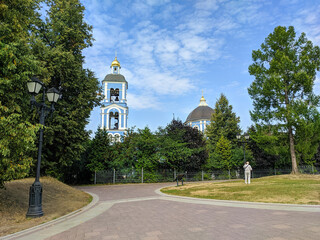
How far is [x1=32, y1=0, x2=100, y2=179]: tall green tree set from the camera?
14750 millimetres

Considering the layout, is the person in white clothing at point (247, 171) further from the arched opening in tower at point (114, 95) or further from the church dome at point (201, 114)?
the church dome at point (201, 114)

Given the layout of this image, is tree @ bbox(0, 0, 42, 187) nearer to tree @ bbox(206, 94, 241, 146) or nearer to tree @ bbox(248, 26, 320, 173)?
tree @ bbox(248, 26, 320, 173)

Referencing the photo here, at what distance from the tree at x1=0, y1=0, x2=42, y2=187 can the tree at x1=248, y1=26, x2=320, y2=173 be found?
21.3 metres

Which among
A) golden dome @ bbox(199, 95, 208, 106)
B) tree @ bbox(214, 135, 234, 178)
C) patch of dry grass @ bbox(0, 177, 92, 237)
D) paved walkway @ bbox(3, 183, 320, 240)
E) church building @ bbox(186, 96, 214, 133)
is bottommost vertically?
patch of dry grass @ bbox(0, 177, 92, 237)

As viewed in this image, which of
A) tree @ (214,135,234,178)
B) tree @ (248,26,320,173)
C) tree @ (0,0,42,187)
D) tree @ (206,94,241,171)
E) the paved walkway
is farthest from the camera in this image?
tree @ (206,94,241,171)

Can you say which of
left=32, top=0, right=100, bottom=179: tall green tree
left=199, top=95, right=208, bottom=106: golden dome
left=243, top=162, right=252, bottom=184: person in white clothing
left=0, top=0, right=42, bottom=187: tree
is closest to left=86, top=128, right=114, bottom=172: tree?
left=32, top=0, right=100, bottom=179: tall green tree

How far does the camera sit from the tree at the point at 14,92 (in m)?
6.15

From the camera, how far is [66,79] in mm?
15922

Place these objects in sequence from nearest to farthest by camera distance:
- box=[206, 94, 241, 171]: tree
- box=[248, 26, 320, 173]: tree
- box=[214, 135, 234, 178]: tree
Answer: box=[248, 26, 320, 173]: tree → box=[214, 135, 234, 178]: tree → box=[206, 94, 241, 171]: tree

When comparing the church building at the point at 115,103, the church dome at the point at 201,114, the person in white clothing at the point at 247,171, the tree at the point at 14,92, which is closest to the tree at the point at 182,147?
the person in white clothing at the point at 247,171

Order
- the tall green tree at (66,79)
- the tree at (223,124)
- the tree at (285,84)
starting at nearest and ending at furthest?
the tall green tree at (66,79)
the tree at (285,84)
the tree at (223,124)

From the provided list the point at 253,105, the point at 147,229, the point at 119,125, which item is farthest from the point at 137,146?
the point at 119,125

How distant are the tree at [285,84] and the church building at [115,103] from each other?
27.2 meters

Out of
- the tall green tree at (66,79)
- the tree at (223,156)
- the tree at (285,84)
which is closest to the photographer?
the tall green tree at (66,79)
